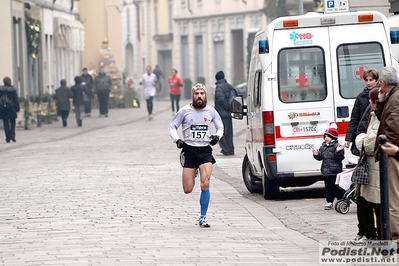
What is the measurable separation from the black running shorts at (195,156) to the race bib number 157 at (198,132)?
116mm

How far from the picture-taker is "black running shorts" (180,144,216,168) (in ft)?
40.7

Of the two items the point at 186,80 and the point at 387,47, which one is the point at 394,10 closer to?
the point at 387,47

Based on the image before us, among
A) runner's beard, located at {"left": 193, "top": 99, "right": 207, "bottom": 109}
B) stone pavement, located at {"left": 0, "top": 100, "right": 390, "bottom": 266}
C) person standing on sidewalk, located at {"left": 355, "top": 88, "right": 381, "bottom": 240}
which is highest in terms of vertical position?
runner's beard, located at {"left": 193, "top": 99, "right": 207, "bottom": 109}

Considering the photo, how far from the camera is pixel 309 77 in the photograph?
14531mm

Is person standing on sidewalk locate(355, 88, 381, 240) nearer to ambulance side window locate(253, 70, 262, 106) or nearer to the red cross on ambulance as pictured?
the red cross on ambulance

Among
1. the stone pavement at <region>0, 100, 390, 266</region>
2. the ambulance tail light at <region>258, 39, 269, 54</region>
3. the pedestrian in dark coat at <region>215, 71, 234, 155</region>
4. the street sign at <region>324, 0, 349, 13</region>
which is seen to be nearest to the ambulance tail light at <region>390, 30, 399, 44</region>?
the street sign at <region>324, 0, 349, 13</region>

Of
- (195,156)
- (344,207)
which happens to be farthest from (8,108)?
(344,207)

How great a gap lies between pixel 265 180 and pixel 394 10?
7030 mm

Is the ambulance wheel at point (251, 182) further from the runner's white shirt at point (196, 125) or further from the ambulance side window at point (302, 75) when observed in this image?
the runner's white shirt at point (196, 125)

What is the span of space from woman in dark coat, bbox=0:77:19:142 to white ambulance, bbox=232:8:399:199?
15563mm

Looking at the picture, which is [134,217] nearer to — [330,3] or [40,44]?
[330,3]

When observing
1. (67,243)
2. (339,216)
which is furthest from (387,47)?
(67,243)

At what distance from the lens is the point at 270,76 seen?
567 inches

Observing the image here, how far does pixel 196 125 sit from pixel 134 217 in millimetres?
1328
